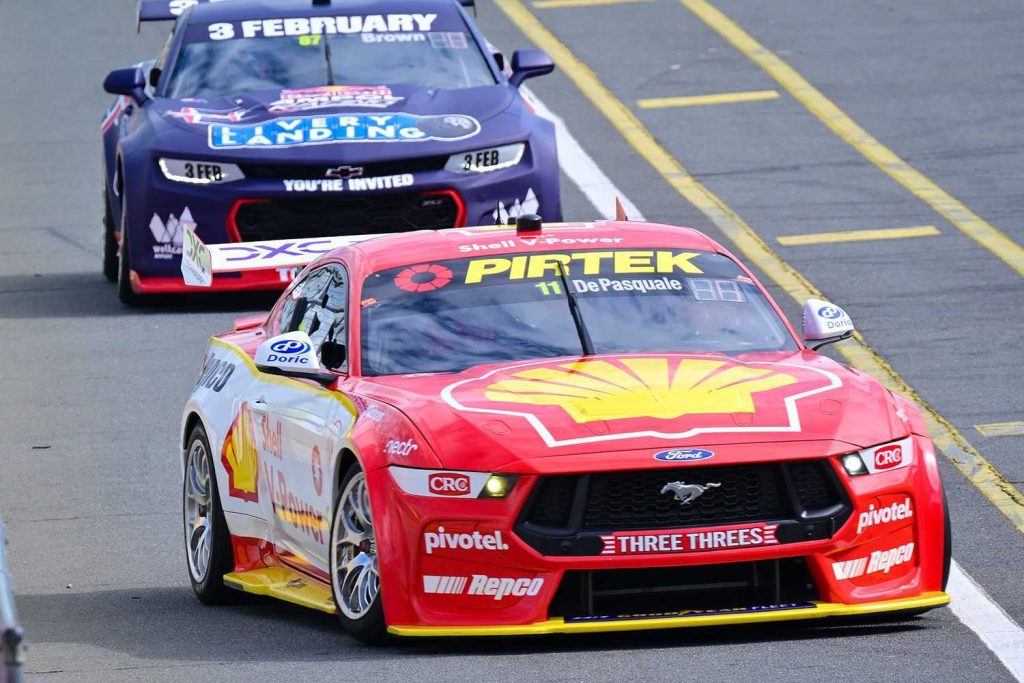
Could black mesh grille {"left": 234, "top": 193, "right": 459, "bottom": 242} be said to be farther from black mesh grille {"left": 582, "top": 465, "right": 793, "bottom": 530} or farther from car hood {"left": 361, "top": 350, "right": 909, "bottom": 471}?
black mesh grille {"left": 582, "top": 465, "right": 793, "bottom": 530}

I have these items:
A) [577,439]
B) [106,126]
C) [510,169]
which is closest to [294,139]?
[510,169]

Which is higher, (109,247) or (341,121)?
(341,121)

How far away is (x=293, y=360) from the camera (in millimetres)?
8695

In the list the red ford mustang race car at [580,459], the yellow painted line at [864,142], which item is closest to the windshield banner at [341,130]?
the yellow painted line at [864,142]

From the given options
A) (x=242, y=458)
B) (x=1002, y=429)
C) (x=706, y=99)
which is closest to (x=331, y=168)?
(x=1002, y=429)

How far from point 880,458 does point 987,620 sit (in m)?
0.74

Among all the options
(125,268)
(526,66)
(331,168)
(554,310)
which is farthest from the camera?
(526,66)

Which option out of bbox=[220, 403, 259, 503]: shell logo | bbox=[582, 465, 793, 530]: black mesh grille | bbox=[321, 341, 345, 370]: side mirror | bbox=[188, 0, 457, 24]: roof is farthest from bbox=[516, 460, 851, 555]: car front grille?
bbox=[188, 0, 457, 24]: roof

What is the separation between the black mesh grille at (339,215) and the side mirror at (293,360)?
19.9 feet

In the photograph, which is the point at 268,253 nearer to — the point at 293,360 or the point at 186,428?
the point at 186,428

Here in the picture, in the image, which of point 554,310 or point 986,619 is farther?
point 554,310

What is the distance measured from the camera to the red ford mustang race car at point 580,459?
764cm

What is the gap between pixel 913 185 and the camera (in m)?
18.8

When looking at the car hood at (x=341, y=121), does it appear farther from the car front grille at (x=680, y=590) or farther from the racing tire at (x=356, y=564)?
the car front grille at (x=680, y=590)
